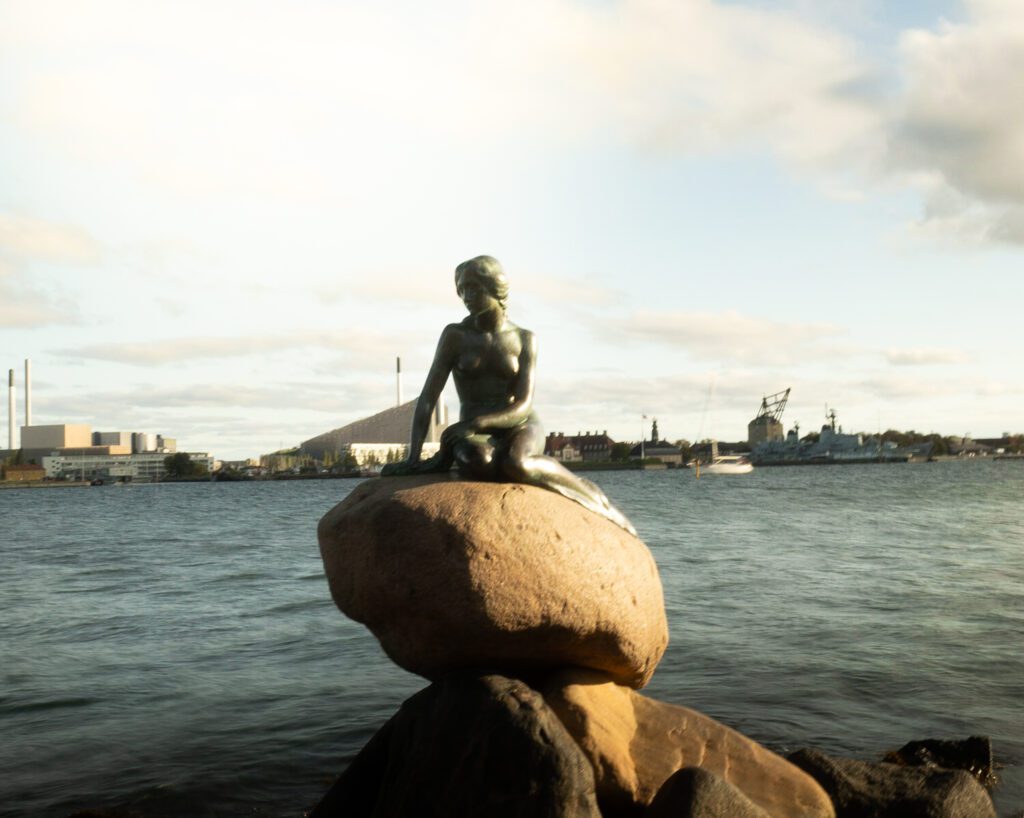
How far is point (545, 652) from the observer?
21.2ft

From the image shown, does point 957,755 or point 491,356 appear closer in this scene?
point 491,356

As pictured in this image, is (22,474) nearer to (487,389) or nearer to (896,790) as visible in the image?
(487,389)

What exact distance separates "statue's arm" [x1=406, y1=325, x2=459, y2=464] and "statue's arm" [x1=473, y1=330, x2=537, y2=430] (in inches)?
18.0

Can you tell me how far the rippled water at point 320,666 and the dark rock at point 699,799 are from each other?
126 inches

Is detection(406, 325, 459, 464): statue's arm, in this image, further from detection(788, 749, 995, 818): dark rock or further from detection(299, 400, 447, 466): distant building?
→ detection(299, 400, 447, 466): distant building

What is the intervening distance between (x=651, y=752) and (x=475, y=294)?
3105 millimetres

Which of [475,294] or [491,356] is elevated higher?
[475,294]

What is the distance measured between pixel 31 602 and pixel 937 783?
19058mm

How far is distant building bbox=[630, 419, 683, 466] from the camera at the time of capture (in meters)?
133

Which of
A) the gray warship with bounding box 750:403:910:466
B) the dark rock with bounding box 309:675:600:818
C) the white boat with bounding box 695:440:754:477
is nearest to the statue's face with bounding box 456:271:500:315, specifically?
the dark rock with bounding box 309:675:600:818

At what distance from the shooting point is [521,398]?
718 cm

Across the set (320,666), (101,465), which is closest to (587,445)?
(101,465)

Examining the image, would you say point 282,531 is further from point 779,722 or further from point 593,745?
point 593,745

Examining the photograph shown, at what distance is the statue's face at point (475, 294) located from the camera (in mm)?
7160
